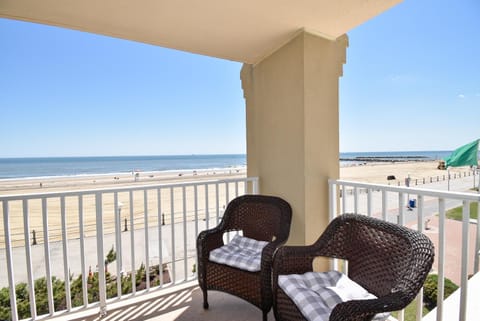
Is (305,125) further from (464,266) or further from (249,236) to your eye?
(464,266)

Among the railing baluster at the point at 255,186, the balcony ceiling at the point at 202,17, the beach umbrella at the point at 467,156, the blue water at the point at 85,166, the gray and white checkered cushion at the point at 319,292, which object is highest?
the balcony ceiling at the point at 202,17

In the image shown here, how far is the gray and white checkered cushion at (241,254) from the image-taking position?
181 centimetres

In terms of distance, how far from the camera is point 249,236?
7.79ft

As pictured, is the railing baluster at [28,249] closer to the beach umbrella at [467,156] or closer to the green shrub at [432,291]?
the green shrub at [432,291]

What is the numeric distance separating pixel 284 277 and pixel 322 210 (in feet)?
3.28

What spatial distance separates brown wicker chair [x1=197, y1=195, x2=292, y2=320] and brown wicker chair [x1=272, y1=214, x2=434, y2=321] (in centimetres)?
21

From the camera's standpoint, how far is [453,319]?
140 centimetres

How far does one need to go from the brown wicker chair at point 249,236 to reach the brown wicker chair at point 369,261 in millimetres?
205

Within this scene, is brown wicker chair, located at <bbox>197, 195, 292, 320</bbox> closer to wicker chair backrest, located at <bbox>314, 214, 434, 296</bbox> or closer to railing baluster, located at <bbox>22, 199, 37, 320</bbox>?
wicker chair backrest, located at <bbox>314, 214, 434, 296</bbox>

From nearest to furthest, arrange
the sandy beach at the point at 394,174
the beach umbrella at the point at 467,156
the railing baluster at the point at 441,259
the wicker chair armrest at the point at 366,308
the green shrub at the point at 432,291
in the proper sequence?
the wicker chair armrest at the point at 366,308 → the railing baluster at the point at 441,259 → the green shrub at the point at 432,291 → the beach umbrella at the point at 467,156 → the sandy beach at the point at 394,174

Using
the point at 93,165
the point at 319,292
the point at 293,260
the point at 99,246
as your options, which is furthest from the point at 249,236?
the point at 93,165

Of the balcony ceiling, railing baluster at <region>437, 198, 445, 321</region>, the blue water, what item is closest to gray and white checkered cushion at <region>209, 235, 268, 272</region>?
railing baluster at <region>437, 198, 445, 321</region>

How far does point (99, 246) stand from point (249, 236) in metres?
1.33

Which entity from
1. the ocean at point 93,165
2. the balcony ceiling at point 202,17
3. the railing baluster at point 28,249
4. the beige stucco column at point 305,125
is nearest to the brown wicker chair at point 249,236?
the beige stucco column at point 305,125
